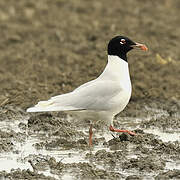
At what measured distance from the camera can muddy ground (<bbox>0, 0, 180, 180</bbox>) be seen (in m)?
8.61

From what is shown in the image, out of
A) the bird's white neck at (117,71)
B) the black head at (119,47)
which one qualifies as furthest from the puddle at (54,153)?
the black head at (119,47)

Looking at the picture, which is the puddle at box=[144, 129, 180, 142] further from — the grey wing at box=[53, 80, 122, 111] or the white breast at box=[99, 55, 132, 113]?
the grey wing at box=[53, 80, 122, 111]

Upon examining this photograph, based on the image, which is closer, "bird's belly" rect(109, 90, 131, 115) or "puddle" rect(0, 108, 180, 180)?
"puddle" rect(0, 108, 180, 180)

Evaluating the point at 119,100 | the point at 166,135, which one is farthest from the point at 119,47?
the point at 166,135

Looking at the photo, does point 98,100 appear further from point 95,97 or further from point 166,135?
point 166,135

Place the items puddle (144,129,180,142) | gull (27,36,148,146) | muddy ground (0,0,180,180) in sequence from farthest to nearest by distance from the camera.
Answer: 1. puddle (144,129,180,142)
2. gull (27,36,148,146)
3. muddy ground (0,0,180,180)

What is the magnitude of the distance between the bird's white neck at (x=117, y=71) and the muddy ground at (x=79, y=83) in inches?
31.2

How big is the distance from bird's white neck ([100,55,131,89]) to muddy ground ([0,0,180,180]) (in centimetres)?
79

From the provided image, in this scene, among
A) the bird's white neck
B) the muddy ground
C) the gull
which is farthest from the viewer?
the bird's white neck

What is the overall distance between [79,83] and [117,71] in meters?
3.34

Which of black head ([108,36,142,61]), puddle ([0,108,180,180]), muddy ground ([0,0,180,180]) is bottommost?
puddle ([0,108,180,180])

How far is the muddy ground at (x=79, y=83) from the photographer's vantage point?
8.61m

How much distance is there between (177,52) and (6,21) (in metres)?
4.98

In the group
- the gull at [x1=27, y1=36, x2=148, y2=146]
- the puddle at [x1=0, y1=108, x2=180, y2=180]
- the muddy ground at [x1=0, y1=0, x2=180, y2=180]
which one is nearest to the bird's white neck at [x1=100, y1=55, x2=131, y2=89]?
the gull at [x1=27, y1=36, x2=148, y2=146]
